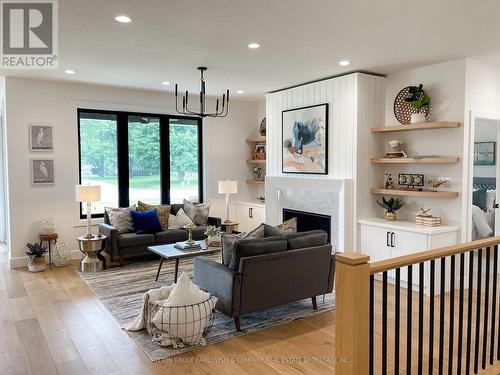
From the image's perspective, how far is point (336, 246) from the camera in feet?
18.5

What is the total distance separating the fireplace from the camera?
587 centimetres

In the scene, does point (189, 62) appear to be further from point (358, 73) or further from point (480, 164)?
point (480, 164)

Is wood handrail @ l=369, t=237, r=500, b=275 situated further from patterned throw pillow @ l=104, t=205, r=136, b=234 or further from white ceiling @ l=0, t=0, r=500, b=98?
patterned throw pillow @ l=104, t=205, r=136, b=234

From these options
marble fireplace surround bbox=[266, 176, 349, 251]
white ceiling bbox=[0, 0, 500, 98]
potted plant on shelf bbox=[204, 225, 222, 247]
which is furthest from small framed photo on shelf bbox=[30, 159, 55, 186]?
marble fireplace surround bbox=[266, 176, 349, 251]

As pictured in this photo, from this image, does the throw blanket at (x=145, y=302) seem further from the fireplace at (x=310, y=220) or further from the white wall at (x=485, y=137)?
the white wall at (x=485, y=137)

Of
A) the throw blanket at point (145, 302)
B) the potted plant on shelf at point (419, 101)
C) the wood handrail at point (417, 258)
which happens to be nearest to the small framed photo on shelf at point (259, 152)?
the potted plant on shelf at point (419, 101)

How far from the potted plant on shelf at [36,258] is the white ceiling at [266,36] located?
2414mm

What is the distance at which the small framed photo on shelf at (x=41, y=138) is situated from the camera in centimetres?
588

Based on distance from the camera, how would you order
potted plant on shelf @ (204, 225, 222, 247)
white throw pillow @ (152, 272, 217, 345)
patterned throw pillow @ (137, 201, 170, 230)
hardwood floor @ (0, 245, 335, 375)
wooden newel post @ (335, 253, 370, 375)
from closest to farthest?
wooden newel post @ (335, 253, 370, 375)
hardwood floor @ (0, 245, 335, 375)
white throw pillow @ (152, 272, 217, 345)
potted plant on shelf @ (204, 225, 222, 247)
patterned throw pillow @ (137, 201, 170, 230)

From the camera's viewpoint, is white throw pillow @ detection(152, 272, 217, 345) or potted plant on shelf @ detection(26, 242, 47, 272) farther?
potted plant on shelf @ detection(26, 242, 47, 272)

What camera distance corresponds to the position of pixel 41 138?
5949mm

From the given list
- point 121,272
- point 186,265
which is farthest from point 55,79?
point 186,265

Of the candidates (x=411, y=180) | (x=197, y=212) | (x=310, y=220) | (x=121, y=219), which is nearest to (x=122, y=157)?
(x=121, y=219)

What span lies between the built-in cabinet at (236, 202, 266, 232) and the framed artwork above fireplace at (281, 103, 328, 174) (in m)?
1.20
